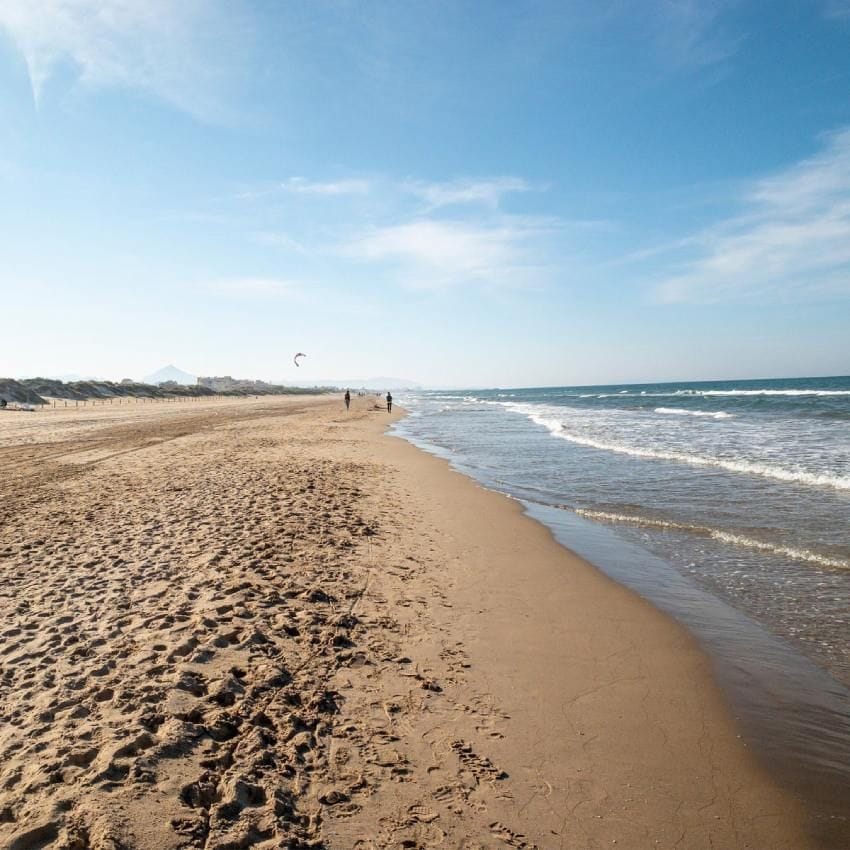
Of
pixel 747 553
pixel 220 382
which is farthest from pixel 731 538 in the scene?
pixel 220 382

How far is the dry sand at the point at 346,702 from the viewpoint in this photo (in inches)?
119

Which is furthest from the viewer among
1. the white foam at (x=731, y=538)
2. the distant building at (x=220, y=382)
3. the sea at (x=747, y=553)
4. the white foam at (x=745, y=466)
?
the distant building at (x=220, y=382)

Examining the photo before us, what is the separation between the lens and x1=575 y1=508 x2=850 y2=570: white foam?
770 cm

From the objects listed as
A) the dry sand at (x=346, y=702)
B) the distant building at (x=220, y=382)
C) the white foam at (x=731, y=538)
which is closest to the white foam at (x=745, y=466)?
the white foam at (x=731, y=538)

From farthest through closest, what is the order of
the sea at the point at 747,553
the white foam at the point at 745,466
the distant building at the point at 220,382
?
1. the distant building at the point at 220,382
2. the white foam at the point at 745,466
3. the sea at the point at 747,553

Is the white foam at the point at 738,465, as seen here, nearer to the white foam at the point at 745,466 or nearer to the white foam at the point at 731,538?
the white foam at the point at 745,466

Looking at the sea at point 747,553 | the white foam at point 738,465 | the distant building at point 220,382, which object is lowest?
the sea at point 747,553

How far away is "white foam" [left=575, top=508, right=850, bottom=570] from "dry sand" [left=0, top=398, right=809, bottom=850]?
8.52ft

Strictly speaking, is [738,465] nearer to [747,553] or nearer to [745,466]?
[745,466]

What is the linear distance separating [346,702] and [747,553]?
7.06 metres

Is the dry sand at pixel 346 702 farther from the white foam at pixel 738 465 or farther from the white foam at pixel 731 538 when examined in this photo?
the white foam at pixel 738 465

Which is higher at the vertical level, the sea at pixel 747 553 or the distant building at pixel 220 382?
the distant building at pixel 220 382

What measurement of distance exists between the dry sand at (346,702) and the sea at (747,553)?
38 centimetres

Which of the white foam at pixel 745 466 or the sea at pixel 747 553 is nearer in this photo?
the sea at pixel 747 553
